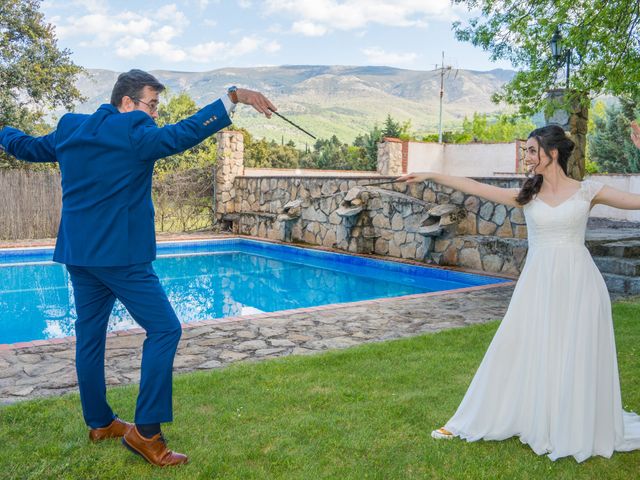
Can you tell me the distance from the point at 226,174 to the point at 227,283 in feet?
22.3

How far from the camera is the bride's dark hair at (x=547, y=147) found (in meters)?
3.31

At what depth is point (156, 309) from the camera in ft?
9.57

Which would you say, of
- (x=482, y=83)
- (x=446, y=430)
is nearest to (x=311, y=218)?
(x=446, y=430)

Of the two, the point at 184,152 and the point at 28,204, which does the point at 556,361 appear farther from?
the point at 184,152

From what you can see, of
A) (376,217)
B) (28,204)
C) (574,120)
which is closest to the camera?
(574,120)

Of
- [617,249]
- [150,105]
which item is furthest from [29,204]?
[150,105]

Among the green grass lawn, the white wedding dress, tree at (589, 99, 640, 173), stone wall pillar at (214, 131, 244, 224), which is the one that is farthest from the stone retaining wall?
tree at (589, 99, 640, 173)

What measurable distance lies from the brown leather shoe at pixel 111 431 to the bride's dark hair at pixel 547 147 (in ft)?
7.97

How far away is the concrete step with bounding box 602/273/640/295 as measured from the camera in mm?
7559

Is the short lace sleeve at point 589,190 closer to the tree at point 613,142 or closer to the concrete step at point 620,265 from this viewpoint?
the concrete step at point 620,265

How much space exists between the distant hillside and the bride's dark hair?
85.1 metres

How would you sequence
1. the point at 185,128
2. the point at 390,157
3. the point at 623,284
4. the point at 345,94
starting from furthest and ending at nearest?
the point at 345,94 → the point at 390,157 → the point at 623,284 → the point at 185,128

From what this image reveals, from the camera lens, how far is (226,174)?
56.5 feet

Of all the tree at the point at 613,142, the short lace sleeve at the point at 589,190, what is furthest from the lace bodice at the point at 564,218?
the tree at the point at 613,142
